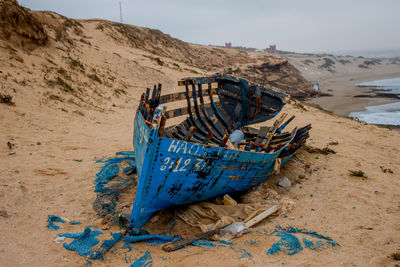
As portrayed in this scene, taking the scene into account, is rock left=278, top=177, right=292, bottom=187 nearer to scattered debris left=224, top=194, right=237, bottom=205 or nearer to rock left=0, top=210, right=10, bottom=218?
scattered debris left=224, top=194, right=237, bottom=205

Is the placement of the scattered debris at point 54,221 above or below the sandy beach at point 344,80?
below

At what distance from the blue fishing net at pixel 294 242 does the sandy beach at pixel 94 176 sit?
3.4 inches

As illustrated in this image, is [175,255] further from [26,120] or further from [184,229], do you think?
[26,120]

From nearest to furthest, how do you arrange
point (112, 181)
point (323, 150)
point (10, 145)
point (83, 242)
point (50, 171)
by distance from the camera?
point (83, 242), point (50, 171), point (112, 181), point (10, 145), point (323, 150)

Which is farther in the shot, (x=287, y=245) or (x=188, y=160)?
(x=188, y=160)

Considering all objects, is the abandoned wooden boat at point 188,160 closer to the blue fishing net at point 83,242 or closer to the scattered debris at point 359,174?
the blue fishing net at point 83,242

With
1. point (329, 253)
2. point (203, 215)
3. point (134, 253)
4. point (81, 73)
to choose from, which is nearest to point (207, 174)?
point (203, 215)

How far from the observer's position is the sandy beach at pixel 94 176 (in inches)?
127

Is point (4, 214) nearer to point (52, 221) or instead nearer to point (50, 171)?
point (52, 221)

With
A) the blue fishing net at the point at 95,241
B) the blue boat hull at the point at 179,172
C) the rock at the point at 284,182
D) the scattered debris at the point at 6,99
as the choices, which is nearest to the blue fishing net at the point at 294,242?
the blue boat hull at the point at 179,172

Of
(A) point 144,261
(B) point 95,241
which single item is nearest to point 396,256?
(A) point 144,261

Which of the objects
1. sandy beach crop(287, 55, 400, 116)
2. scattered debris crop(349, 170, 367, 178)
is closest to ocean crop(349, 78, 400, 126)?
sandy beach crop(287, 55, 400, 116)

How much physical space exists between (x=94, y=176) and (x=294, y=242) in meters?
4.12

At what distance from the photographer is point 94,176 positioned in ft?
17.6
